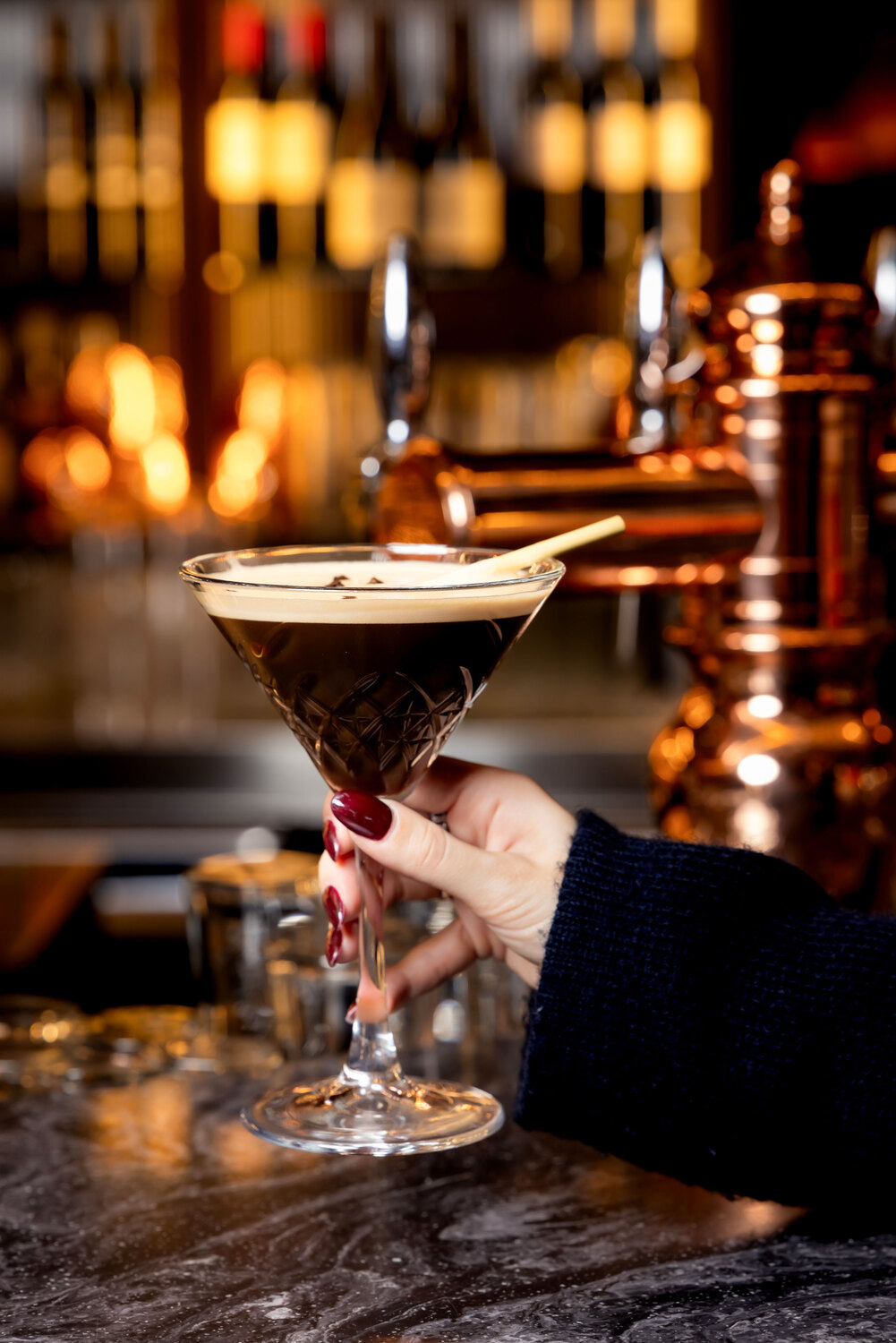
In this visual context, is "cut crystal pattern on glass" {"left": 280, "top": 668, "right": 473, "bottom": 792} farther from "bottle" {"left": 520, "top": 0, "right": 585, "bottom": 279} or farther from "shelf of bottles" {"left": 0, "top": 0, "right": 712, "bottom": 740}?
"bottle" {"left": 520, "top": 0, "right": 585, "bottom": 279}

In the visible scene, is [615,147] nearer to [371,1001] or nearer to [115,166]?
[115,166]

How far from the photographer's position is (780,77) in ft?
10.2

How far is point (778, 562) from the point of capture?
32.9 inches

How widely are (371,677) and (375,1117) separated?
18cm

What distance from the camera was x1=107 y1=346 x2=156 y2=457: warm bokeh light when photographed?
9.70 ft

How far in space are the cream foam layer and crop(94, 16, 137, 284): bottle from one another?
2.62 m

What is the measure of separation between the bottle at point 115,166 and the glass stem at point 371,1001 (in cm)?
266

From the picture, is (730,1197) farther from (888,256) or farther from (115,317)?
(115,317)

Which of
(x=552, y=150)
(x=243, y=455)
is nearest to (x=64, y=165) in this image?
(x=243, y=455)

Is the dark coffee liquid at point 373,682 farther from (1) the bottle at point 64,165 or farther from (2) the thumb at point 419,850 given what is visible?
(1) the bottle at point 64,165

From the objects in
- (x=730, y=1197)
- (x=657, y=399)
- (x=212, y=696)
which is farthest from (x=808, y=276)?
(x=212, y=696)

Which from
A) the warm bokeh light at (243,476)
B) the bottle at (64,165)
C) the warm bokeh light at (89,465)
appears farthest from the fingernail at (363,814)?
the bottle at (64,165)

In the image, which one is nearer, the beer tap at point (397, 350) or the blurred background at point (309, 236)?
the beer tap at point (397, 350)

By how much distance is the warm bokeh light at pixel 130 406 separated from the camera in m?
2.96
